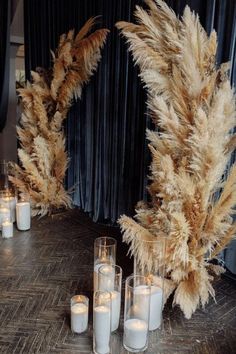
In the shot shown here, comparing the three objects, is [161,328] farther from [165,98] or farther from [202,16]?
[202,16]

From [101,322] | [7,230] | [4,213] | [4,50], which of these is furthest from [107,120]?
[101,322]

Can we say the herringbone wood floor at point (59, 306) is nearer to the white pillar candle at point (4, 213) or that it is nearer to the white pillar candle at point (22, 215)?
the white pillar candle at point (22, 215)

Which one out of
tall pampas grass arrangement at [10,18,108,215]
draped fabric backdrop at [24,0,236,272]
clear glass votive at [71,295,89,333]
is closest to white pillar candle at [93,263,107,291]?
clear glass votive at [71,295,89,333]

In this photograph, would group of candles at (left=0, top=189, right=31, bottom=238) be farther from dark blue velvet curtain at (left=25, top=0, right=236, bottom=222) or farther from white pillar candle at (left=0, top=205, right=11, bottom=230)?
dark blue velvet curtain at (left=25, top=0, right=236, bottom=222)

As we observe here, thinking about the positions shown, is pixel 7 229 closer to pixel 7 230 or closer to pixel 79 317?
pixel 7 230

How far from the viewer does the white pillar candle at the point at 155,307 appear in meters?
2.18

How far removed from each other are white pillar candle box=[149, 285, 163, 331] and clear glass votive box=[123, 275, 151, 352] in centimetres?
13

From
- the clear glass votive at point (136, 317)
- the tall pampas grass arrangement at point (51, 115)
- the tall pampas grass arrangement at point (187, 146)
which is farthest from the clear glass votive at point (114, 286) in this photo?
the tall pampas grass arrangement at point (51, 115)

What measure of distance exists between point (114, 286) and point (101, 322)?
0.99 feet

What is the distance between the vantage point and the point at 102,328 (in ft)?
6.49

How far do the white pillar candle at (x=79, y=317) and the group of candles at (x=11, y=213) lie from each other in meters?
1.71

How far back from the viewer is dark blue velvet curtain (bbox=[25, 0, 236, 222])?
12.6 feet

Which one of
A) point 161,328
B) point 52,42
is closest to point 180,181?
point 161,328

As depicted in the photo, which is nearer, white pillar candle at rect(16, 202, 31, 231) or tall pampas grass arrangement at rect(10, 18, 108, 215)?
white pillar candle at rect(16, 202, 31, 231)
